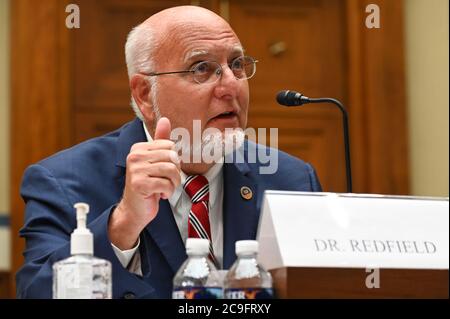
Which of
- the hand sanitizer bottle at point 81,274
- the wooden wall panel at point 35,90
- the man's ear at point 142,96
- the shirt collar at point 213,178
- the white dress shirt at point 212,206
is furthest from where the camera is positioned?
the wooden wall panel at point 35,90

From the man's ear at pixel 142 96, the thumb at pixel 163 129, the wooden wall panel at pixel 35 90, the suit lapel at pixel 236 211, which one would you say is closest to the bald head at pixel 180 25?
the man's ear at pixel 142 96

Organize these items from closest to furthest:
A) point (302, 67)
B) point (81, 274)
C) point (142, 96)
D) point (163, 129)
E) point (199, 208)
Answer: point (81, 274) → point (163, 129) → point (199, 208) → point (142, 96) → point (302, 67)

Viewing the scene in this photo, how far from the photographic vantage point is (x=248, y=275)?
4.48 feet

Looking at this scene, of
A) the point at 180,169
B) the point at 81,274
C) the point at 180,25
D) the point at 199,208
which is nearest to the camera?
the point at 81,274

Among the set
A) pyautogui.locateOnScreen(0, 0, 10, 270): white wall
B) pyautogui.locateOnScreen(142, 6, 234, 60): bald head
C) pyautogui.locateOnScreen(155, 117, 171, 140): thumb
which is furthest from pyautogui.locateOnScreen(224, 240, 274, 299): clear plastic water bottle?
pyautogui.locateOnScreen(0, 0, 10, 270): white wall

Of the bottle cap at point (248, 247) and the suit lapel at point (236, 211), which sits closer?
the bottle cap at point (248, 247)

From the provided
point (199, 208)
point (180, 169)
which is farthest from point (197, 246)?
point (180, 169)

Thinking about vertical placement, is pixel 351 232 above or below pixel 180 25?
below

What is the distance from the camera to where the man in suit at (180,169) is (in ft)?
6.19

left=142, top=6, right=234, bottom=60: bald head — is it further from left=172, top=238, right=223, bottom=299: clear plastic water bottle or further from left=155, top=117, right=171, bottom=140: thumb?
left=172, top=238, right=223, bottom=299: clear plastic water bottle

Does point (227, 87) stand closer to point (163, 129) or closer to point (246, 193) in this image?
point (246, 193)

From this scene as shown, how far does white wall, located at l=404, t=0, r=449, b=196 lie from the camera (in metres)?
3.84

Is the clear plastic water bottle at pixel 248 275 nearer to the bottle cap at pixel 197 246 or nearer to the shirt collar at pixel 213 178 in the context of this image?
the bottle cap at pixel 197 246

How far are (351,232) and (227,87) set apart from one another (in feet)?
2.55
